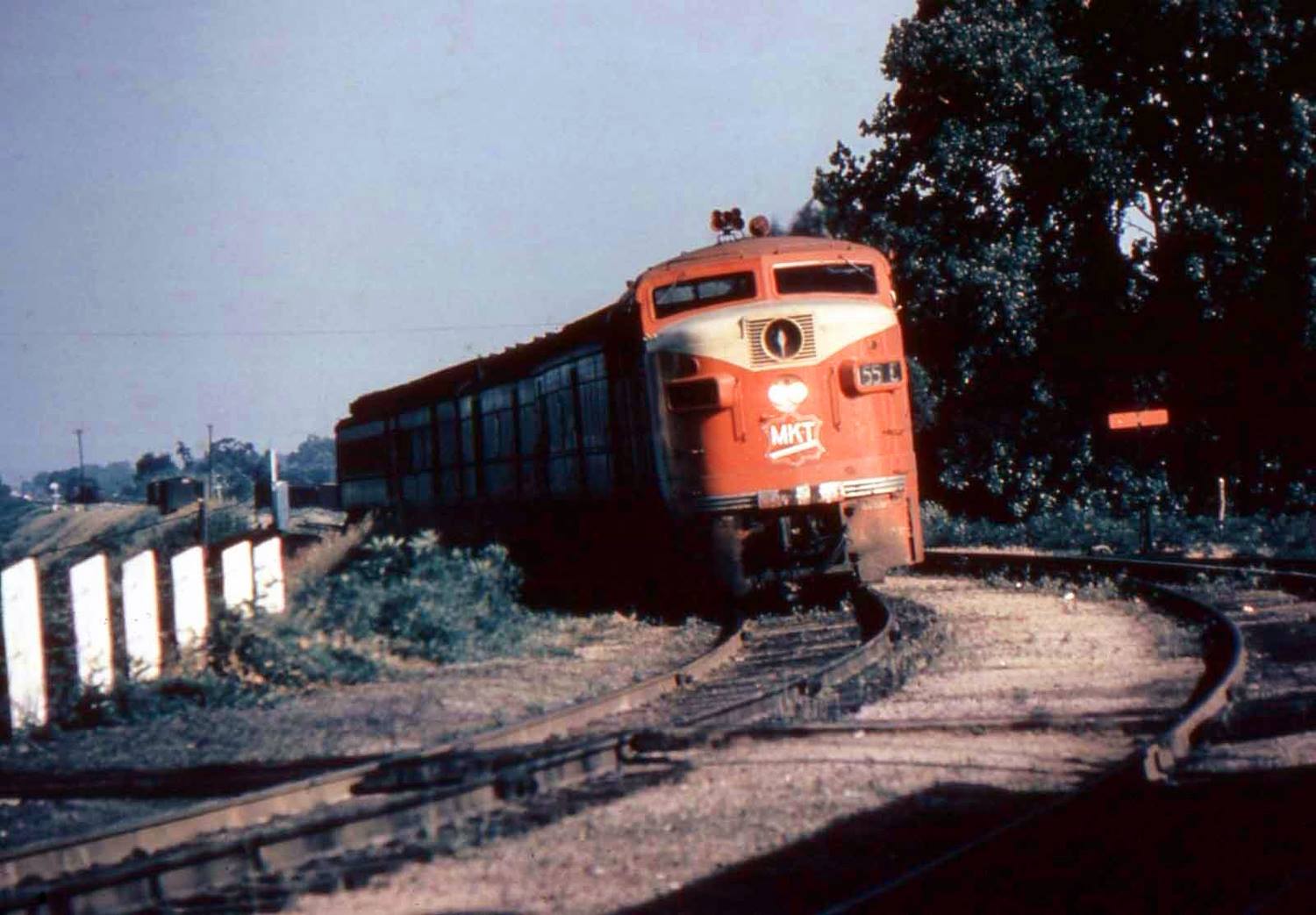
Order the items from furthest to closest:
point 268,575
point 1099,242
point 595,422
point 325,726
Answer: point 1099,242 < point 595,422 < point 268,575 < point 325,726

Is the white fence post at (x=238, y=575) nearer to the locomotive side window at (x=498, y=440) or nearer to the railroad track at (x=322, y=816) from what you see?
the railroad track at (x=322, y=816)

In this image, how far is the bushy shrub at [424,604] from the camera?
13.5 metres

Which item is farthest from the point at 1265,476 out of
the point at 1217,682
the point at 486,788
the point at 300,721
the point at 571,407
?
the point at 486,788

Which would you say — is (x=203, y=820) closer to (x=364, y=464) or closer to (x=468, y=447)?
(x=468, y=447)

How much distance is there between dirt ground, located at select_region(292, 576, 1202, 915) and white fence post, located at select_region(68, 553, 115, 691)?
5.28 meters

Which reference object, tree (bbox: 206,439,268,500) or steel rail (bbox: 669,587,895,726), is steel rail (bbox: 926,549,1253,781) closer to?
steel rail (bbox: 669,587,895,726)

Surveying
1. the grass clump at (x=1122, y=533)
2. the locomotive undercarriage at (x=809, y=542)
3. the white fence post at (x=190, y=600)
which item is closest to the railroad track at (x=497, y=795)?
the locomotive undercarriage at (x=809, y=542)

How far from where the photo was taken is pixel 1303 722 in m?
7.84

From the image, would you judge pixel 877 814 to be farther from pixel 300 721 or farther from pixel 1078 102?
pixel 1078 102

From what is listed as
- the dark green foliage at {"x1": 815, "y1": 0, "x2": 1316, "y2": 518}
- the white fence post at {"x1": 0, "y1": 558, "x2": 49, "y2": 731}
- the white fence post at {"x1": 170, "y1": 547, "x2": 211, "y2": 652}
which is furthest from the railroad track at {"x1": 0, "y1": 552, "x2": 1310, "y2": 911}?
the dark green foliage at {"x1": 815, "y1": 0, "x2": 1316, "y2": 518}

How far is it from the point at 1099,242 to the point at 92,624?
22784 mm

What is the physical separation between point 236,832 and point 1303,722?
A: 17.5ft

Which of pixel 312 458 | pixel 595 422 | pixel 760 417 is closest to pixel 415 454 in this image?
pixel 595 422

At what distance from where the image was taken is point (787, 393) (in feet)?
47.0
